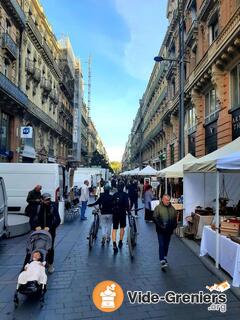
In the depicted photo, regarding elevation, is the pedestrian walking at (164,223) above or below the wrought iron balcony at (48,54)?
below

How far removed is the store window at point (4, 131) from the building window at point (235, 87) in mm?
15279

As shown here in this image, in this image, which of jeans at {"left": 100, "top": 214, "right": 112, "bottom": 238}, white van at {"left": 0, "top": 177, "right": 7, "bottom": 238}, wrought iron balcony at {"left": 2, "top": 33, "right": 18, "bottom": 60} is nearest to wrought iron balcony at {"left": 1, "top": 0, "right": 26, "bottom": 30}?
wrought iron balcony at {"left": 2, "top": 33, "right": 18, "bottom": 60}

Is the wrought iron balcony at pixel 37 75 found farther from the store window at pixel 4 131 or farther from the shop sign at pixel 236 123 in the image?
the shop sign at pixel 236 123

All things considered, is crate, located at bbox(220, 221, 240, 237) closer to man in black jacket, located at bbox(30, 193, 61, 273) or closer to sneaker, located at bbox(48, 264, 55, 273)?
man in black jacket, located at bbox(30, 193, 61, 273)

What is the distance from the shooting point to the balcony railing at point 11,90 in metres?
23.0

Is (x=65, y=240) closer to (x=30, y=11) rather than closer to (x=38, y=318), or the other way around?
(x=38, y=318)

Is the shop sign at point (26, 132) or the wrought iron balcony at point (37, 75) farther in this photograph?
the wrought iron balcony at point (37, 75)

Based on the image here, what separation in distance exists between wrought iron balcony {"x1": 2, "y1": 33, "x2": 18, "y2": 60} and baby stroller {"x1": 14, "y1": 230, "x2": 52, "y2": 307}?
69.6ft

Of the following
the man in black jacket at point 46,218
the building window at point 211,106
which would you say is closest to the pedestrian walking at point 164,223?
the man in black jacket at point 46,218

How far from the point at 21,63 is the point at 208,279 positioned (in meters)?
26.3

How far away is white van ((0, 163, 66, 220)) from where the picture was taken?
14805 mm

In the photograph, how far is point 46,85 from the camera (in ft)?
127

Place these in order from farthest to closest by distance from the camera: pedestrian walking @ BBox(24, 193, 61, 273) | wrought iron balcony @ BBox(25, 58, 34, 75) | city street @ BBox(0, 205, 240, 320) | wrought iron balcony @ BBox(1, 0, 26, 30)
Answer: wrought iron balcony @ BBox(25, 58, 34, 75) < wrought iron balcony @ BBox(1, 0, 26, 30) < pedestrian walking @ BBox(24, 193, 61, 273) < city street @ BBox(0, 205, 240, 320)

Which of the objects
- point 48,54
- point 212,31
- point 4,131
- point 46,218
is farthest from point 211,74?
point 48,54
